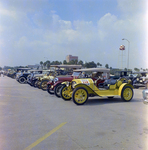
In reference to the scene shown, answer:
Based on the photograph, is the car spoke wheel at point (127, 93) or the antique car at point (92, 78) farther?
the antique car at point (92, 78)

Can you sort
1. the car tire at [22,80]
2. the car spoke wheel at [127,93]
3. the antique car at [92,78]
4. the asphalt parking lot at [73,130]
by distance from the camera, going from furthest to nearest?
the car tire at [22,80] < the antique car at [92,78] < the car spoke wheel at [127,93] < the asphalt parking lot at [73,130]

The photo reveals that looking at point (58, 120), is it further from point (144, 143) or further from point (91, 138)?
point (144, 143)

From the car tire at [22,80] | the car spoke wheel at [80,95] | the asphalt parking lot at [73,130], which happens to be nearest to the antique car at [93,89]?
the car spoke wheel at [80,95]

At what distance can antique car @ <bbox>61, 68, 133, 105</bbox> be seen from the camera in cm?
867

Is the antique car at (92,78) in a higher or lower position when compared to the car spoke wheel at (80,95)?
higher

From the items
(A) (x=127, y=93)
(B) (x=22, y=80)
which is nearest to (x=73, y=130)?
(A) (x=127, y=93)

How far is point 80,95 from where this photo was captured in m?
8.64

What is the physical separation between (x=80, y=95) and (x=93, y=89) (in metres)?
0.85

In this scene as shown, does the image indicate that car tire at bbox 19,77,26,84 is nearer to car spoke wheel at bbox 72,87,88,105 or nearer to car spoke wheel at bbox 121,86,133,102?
car spoke wheel at bbox 72,87,88,105

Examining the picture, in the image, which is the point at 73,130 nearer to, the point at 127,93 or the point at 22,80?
the point at 127,93

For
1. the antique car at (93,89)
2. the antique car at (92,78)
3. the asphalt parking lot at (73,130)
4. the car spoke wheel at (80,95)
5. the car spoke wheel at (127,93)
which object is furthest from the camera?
the antique car at (92,78)

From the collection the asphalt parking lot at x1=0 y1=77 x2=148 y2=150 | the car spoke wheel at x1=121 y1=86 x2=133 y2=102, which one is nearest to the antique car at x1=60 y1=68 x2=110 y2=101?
the car spoke wheel at x1=121 y1=86 x2=133 y2=102

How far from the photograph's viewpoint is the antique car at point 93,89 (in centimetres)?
867

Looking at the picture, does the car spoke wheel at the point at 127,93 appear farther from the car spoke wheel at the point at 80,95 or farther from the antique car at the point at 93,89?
the car spoke wheel at the point at 80,95
